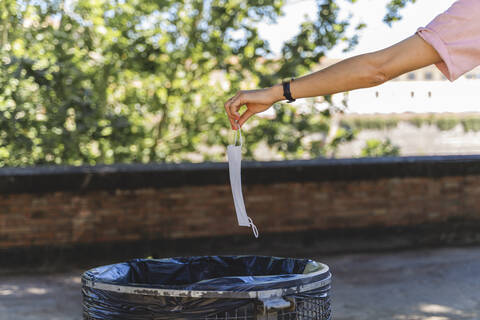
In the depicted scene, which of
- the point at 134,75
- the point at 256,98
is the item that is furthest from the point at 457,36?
the point at 134,75

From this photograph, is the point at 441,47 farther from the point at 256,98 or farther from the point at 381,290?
the point at 381,290

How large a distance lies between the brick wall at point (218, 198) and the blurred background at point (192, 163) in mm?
17

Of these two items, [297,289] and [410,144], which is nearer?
[297,289]

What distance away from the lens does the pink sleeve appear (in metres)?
2.13

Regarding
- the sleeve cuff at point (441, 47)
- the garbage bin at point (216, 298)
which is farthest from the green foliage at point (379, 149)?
the sleeve cuff at point (441, 47)

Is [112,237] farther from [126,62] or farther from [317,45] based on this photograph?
[317,45]

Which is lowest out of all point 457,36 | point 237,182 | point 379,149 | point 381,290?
point 381,290

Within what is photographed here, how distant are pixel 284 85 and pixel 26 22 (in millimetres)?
7933

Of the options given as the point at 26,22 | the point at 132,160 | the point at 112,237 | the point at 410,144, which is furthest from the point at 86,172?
the point at 410,144

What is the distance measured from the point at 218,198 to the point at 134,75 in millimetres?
2688

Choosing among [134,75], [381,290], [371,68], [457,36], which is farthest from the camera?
[134,75]

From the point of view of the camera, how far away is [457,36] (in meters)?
2.15

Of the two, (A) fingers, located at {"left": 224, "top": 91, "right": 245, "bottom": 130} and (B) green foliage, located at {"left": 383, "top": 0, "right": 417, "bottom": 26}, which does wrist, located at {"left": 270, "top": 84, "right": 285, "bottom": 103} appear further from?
(B) green foliage, located at {"left": 383, "top": 0, "right": 417, "bottom": 26}

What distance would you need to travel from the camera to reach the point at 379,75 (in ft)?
7.84
